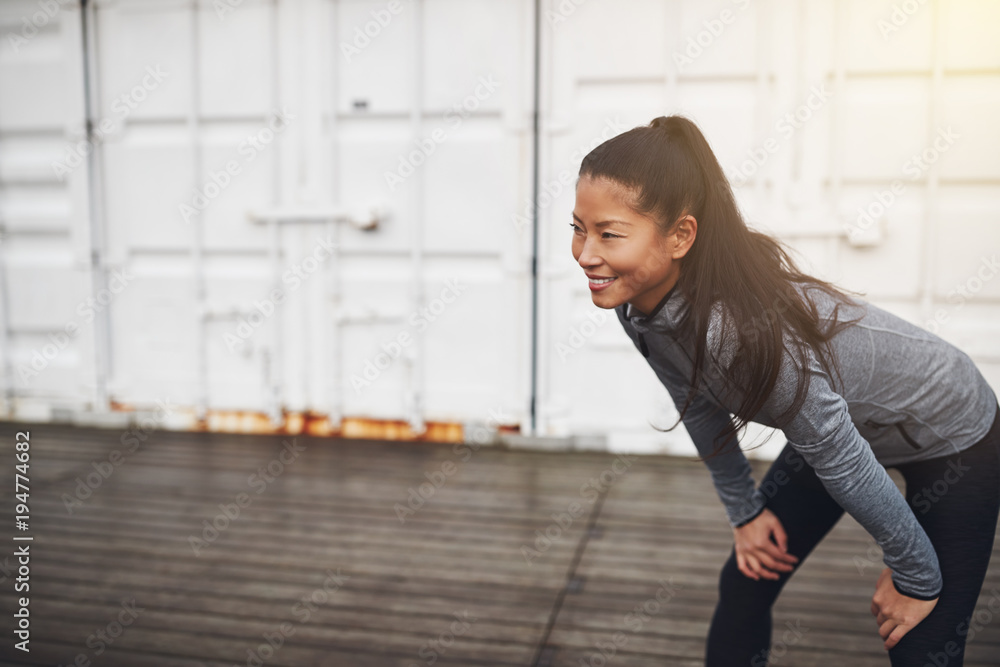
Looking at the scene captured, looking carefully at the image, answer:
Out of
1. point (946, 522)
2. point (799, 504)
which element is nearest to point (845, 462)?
point (946, 522)

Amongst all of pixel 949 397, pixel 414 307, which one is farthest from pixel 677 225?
pixel 414 307

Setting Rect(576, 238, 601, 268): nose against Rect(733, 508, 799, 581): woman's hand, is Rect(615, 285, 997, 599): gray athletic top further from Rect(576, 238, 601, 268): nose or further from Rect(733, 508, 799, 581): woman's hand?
Rect(733, 508, 799, 581): woman's hand

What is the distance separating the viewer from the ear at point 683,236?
1246 mm

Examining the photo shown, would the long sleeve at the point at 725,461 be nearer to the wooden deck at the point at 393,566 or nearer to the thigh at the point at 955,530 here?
the thigh at the point at 955,530

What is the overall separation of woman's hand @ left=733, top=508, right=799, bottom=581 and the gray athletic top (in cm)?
27

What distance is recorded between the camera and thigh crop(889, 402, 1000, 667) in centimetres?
125

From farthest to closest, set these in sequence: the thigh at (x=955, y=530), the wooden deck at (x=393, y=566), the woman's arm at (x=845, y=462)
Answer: the wooden deck at (x=393, y=566) < the thigh at (x=955, y=530) < the woman's arm at (x=845, y=462)

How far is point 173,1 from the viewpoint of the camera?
14.3 ft

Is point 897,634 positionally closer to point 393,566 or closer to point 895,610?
point 895,610

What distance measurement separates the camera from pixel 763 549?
60.2 inches

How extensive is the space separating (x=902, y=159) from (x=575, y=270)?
1.63 metres

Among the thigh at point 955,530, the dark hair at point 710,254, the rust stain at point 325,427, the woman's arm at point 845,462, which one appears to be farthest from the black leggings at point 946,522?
the rust stain at point 325,427

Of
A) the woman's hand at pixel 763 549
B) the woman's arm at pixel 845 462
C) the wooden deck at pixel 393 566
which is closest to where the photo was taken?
the woman's arm at pixel 845 462

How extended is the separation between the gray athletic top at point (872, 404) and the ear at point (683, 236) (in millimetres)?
75
